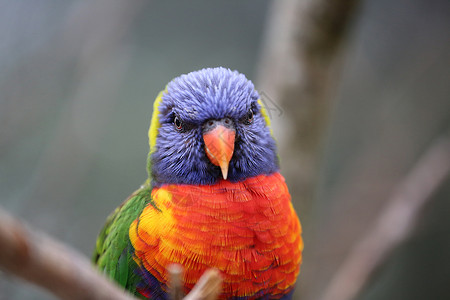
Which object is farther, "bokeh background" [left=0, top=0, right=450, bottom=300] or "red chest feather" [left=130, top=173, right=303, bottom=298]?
"bokeh background" [left=0, top=0, right=450, bottom=300]

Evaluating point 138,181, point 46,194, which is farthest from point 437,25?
point 46,194

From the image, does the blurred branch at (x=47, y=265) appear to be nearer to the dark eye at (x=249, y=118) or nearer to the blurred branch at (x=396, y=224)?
the dark eye at (x=249, y=118)

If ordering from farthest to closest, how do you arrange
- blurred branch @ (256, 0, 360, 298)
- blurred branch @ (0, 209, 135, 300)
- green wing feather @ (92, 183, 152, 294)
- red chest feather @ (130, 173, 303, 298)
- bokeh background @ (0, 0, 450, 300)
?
bokeh background @ (0, 0, 450, 300), blurred branch @ (256, 0, 360, 298), green wing feather @ (92, 183, 152, 294), red chest feather @ (130, 173, 303, 298), blurred branch @ (0, 209, 135, 300)

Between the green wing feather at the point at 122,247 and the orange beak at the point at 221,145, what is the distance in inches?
13.4

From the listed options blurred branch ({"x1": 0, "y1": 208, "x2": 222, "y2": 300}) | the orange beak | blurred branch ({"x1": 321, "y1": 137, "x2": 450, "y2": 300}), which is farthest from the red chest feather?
blurred branch ({"x1": 321, "y1": 137, "x2": 450, "y2": 300})

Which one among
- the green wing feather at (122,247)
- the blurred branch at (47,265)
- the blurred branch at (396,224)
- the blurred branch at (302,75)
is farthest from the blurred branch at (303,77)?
the blurred branch at (47,265)

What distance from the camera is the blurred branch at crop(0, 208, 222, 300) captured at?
0.60 meters

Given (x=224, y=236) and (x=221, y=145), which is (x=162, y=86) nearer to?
(x=221, y=145)

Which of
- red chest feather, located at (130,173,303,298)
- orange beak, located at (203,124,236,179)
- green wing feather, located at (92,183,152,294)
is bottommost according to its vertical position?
green wing feather, located at (92,183,152,294)

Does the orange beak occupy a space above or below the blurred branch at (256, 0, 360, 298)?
below

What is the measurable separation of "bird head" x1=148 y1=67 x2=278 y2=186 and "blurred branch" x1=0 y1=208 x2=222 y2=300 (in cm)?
86

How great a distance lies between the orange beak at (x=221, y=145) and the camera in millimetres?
1517

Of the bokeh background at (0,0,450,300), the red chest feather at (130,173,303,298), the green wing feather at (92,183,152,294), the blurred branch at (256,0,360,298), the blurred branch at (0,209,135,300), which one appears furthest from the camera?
the bokeh background at (0,0,450,300)

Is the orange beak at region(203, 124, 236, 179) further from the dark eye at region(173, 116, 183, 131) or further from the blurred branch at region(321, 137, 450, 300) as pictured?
the blurred branch at region(321, 137, 450, 300)
